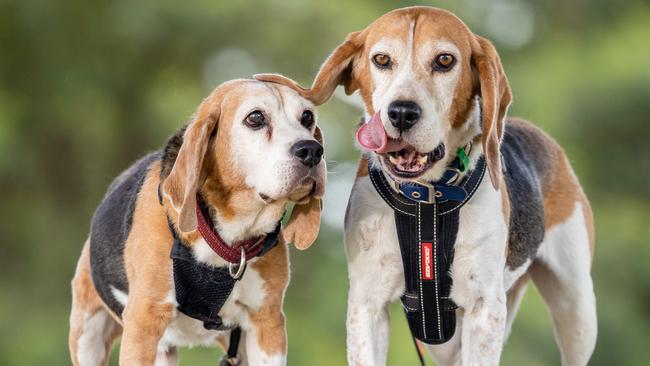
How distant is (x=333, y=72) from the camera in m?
5.05

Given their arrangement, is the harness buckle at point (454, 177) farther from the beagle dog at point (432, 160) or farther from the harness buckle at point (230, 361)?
the harness buckle at point (230, 361)

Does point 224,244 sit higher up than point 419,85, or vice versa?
point 419,85

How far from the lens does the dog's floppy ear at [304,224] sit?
4918 mm

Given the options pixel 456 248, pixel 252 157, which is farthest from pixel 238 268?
pixel 456 248

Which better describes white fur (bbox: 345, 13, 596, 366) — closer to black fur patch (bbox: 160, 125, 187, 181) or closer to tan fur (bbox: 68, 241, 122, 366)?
black fur patch (bbox: 160, 125, 187, 181)

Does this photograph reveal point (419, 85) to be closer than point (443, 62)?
Yes

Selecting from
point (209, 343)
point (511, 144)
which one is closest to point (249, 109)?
point (209, 343)

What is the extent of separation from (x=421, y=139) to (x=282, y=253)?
94 centimetres

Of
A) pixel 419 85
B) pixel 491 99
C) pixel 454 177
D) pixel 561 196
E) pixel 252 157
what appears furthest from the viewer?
pixel 561 196

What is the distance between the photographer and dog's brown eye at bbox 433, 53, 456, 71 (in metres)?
4.75

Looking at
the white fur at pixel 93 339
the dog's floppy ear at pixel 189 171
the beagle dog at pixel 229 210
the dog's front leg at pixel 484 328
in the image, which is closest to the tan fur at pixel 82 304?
the white fur at pixel 93 339

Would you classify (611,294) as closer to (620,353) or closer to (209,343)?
(620,353)

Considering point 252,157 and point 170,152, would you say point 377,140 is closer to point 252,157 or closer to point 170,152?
point 252,157

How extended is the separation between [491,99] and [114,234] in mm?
1895
